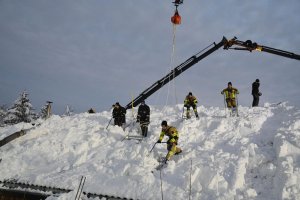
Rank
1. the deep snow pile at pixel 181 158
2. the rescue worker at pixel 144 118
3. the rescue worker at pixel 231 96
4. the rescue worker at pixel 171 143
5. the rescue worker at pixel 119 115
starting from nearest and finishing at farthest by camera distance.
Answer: the deep snow pile at pixel 181 158 < the rescue worker at pixel 171 143 < the rescue worker at pixel 144 118 < the rescue worker at pixel 119 115 < the rescue worker at pixel 231 96

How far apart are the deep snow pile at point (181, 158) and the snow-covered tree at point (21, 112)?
21.8 meters

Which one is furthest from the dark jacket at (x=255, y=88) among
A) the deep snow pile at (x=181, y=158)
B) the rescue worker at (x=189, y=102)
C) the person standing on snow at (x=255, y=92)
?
the rescue worker at (x=189, y=102)

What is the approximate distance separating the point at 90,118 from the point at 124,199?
11.1 metres

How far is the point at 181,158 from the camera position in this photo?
1201cm

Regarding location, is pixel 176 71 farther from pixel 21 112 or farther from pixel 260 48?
pixel 21 112

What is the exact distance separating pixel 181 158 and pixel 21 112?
3268 cm

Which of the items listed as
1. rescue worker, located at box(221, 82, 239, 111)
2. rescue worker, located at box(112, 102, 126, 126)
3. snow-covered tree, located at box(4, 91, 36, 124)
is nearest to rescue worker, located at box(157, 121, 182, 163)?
rescue worker, located at box(112, 102, 126, 126)

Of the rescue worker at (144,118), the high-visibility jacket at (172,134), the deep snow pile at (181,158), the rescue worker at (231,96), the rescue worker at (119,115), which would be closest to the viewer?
the deep snow pile at (181,158)

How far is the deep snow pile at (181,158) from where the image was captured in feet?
32.3

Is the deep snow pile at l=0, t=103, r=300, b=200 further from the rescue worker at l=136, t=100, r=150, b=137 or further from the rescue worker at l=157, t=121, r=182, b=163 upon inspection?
the rescue worker at l=136, t=100, r=150, b=137

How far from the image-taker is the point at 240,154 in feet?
37.4

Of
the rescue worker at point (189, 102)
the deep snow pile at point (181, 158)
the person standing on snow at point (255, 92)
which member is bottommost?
the deep snow pile at point (181, 158)

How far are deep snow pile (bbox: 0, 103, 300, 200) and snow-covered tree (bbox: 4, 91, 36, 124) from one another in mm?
21775

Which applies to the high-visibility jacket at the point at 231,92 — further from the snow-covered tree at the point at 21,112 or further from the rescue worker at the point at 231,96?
the snow-covered tree at the point at 21,112
